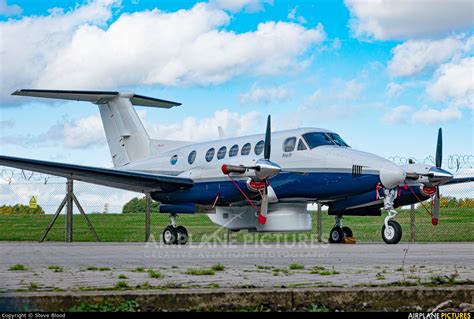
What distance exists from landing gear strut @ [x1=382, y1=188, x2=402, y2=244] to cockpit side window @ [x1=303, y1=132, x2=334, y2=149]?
2202 millimetres

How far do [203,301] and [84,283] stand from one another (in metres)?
1.81

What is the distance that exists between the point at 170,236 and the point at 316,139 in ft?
17.3

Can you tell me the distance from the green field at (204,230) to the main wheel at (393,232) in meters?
6.64

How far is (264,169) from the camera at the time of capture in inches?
736

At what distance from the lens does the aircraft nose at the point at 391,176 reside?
61.1 ft

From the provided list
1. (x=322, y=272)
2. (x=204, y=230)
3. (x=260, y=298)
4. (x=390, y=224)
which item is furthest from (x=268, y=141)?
(x=260, y=298)

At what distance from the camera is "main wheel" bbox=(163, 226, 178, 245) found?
21344 millimetres

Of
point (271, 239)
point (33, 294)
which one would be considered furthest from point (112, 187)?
point (33, 294)

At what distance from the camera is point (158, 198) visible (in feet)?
73.3

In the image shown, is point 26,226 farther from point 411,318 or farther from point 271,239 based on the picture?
point 411,318

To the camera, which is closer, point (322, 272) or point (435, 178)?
point (322, 272)

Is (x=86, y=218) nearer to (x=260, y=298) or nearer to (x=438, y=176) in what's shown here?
(x=438, y=176)

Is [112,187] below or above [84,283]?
above

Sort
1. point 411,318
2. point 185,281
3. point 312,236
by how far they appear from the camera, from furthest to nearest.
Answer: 1. point 312,236
2. point 185,281
3. point 411,318
